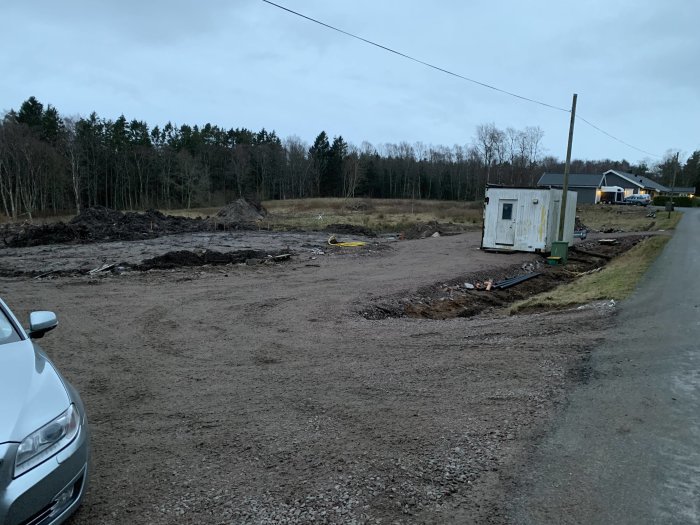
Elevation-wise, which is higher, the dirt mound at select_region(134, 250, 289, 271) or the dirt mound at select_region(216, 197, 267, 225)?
the dirt mound at select_region(216, 197, 267, 225)

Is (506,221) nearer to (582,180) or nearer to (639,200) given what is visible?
(639,200)

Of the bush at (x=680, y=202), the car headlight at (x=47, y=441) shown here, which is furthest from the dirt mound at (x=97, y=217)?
the bush at (x=680, y=202)

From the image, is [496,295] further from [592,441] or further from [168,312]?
[592,441]

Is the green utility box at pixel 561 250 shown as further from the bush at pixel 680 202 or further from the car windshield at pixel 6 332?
the bush at pixel 680 202

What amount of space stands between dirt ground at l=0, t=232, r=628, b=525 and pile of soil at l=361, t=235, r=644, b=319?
664 millimetres

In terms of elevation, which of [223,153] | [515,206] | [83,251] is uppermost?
[223,153]

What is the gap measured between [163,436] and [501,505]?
2865 millimetres

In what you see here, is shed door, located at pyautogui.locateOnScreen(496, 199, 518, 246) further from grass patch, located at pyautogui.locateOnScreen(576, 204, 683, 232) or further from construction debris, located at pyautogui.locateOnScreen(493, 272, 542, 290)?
grass patch, located at pyautogui.locateOnScreen(576, 204, 683, 232)

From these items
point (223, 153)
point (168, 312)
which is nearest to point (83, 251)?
point (168, 312)

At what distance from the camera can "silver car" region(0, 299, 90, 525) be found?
2541mm

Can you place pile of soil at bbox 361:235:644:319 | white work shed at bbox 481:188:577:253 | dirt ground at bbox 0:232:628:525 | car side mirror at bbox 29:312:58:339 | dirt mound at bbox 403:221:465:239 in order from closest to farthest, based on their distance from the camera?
dirt ground at bbox 0:232:628:525, car side mirror at bbox 29:312:58:339, pile of soil at bbox 361:235:644:319, white work shed at bbox 481:188:577:253, dirt mound at bbox 403:221:465:239

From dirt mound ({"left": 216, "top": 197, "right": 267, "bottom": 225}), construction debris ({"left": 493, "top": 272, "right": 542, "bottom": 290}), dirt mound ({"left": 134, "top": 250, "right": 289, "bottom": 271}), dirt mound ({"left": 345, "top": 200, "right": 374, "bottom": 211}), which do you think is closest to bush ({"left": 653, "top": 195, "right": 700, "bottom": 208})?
dirt mound ({"left": 345, "top": 200, "right": 374, "bottom": 211})

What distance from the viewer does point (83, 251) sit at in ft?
70.4

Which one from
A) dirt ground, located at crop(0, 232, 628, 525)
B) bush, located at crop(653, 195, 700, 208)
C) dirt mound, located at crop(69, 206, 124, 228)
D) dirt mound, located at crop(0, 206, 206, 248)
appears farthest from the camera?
bush, located at crop(653, 195, 700, 208)
